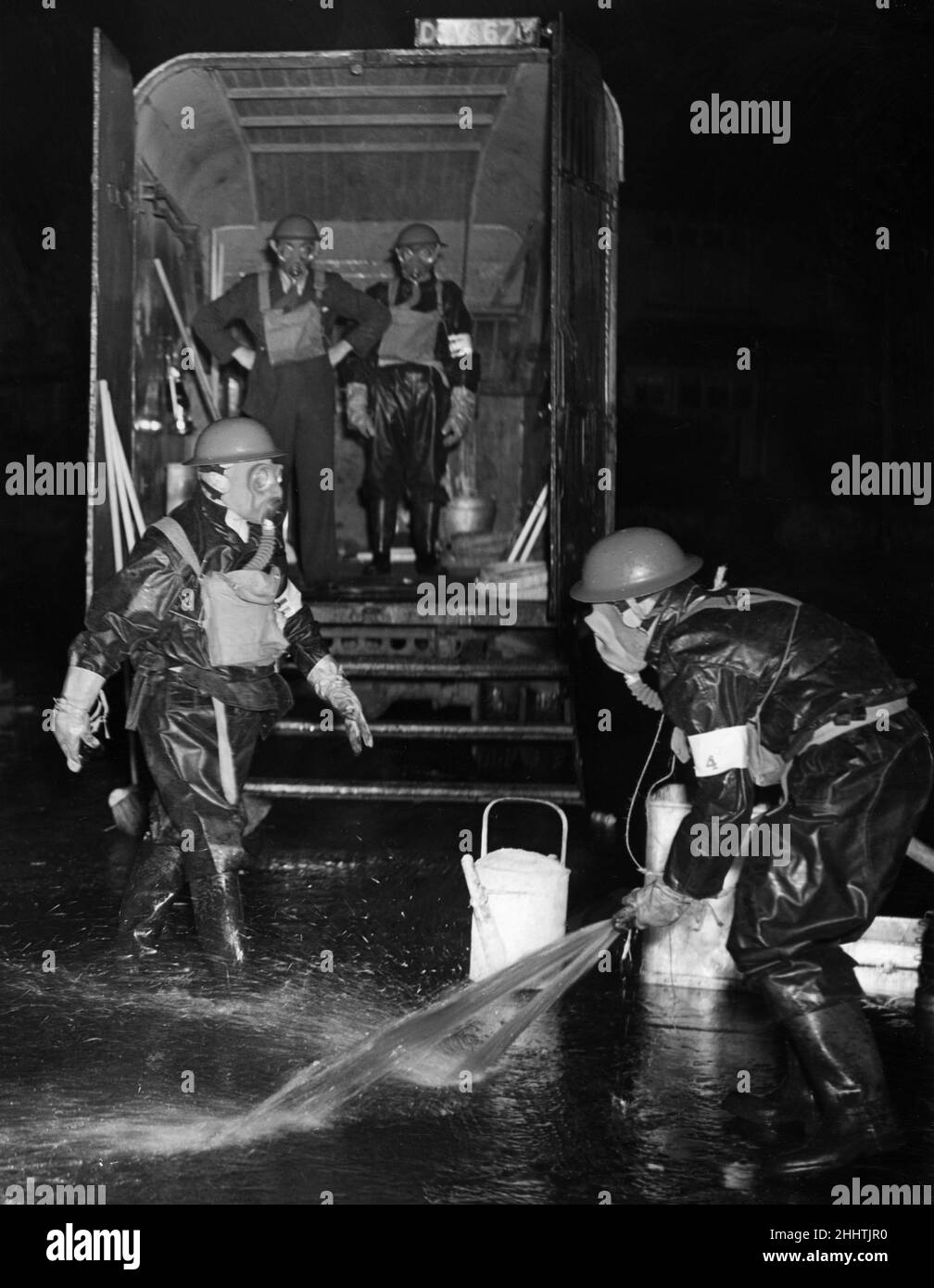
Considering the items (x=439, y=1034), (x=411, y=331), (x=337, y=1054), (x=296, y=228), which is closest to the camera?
(x=439, y=1034)

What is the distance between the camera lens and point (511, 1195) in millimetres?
3707

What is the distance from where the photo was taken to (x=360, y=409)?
33.1ft

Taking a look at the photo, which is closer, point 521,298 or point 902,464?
point 521,298

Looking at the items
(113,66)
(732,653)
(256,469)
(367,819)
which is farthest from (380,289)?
(732,653)

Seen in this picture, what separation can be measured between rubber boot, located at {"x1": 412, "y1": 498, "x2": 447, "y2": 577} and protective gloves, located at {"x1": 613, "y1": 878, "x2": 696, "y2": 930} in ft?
20.5

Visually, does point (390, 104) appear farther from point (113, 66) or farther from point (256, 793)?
point (256, 793)

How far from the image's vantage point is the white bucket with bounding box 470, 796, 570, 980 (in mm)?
5227

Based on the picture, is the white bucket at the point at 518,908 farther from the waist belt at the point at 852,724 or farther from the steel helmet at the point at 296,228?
the steel helmet at the point at 296,228

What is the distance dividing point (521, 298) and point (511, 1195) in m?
8.90

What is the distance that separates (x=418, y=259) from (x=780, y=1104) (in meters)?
7.21

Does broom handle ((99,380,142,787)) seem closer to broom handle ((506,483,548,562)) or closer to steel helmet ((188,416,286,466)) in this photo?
steel helmet ((188,416,286,466))

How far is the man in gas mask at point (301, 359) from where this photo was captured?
943cm

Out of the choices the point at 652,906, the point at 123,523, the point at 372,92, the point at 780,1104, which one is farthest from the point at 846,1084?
the point at 372,92

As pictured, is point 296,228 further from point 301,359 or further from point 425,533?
point 425,533
